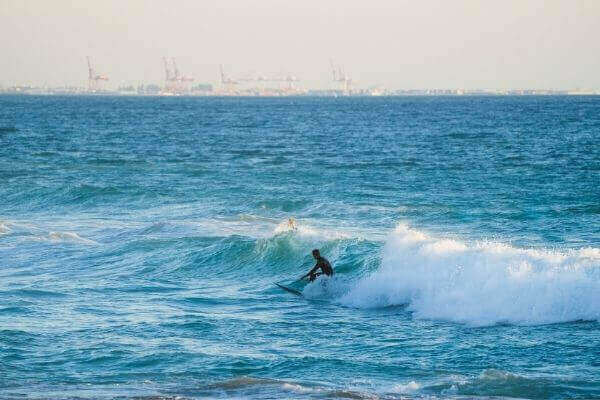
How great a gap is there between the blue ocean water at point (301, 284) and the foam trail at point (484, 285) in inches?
1.9

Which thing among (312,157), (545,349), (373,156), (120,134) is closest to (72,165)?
(312,157)

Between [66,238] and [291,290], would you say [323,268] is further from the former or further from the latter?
[66,238]

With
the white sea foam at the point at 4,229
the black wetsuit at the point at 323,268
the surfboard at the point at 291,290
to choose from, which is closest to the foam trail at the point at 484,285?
the black wetsuit at the point at 323,268

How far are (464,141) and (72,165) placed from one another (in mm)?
30747

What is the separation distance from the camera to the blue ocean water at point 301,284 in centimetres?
1395

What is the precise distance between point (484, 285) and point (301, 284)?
4.91 m

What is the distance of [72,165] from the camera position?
52406mm

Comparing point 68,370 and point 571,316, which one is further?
point 571,316

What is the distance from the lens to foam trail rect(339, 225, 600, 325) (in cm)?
1747

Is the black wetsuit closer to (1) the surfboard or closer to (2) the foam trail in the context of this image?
(1) the surfboard

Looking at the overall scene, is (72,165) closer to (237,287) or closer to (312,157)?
(312,157)

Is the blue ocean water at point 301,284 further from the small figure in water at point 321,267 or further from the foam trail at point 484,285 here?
the small figure in water at point 321,267

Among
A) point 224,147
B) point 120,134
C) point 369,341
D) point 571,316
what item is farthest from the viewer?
point 120,134

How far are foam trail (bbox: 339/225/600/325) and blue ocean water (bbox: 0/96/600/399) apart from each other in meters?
0.05
